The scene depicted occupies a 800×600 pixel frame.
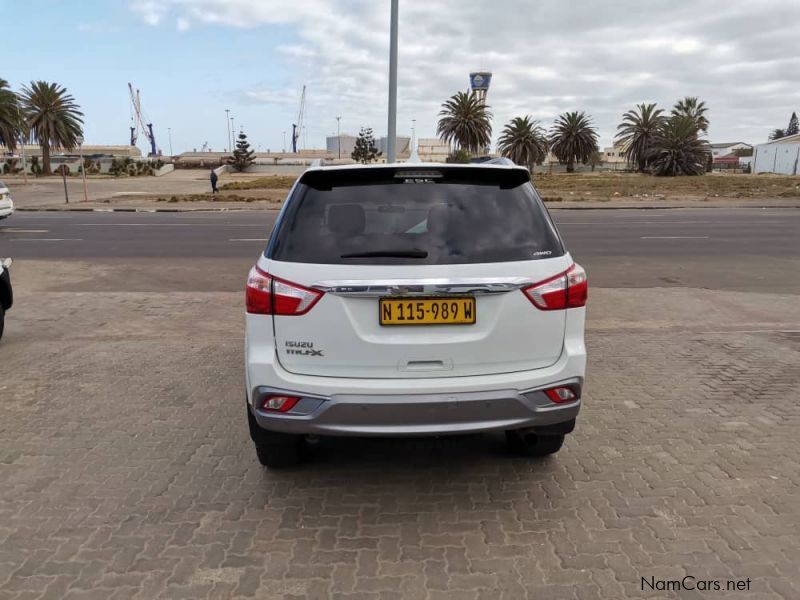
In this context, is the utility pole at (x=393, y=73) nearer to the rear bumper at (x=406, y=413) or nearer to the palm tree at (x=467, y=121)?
the rear bumper at (x=406, y=413)

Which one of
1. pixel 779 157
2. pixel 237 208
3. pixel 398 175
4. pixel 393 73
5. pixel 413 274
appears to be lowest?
pixel 237 208

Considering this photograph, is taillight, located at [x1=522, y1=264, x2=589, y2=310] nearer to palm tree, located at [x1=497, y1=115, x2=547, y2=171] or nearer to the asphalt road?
the asphalt road

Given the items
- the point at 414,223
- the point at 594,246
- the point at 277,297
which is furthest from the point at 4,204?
the point at 414,223

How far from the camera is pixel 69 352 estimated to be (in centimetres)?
611

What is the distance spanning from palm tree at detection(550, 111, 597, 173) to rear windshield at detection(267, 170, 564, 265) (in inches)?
3450

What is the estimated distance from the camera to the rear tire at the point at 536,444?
375 centimetres

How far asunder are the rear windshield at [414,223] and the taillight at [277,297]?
13cm

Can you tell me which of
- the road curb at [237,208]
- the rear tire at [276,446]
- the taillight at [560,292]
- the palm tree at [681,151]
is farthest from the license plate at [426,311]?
the palm tree at [681,151]

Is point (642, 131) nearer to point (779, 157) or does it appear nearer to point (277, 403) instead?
point (779, 157)

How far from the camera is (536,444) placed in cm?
378

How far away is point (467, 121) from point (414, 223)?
7837 cm

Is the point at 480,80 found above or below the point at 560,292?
above

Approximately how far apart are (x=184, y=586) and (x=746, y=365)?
511cm

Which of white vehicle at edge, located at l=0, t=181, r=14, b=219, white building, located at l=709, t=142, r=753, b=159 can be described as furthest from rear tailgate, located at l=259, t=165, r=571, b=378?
white building, located at l=709, t=142, r=753, b=159
